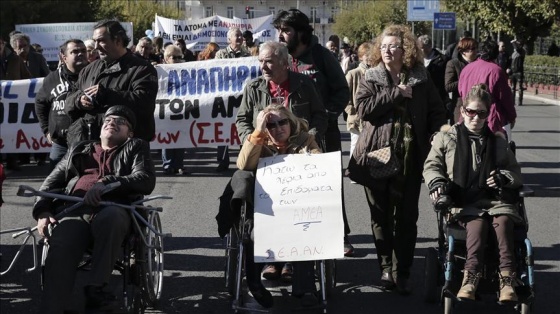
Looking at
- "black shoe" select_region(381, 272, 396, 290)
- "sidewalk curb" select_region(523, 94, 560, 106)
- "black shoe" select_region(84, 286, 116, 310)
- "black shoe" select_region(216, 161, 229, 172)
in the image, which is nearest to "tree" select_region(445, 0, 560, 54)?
"sidewalk curb" select_region(523, 94, 560, 106)

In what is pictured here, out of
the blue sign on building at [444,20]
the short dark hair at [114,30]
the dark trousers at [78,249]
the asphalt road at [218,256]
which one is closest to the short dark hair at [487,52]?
the asphalt road at [218,256]

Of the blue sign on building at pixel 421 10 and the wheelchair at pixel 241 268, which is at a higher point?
the wheelchair at pixel 241 268

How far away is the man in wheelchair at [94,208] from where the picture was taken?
596cm

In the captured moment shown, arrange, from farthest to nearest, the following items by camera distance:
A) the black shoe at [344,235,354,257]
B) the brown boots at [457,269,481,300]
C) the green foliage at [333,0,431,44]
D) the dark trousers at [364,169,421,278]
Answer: the green foliage at [333,0,431,44] → the black shoe at [344,235,354,257] → the dark trousers at [364,169,421,278] → the brown boots at [457,269,481,300]

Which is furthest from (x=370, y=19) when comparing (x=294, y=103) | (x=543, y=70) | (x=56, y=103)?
(x=294, y=103)

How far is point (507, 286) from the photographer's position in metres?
6.21

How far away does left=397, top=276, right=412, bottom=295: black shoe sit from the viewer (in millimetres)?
7199

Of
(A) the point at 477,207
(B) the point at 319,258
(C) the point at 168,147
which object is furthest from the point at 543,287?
(C) the point at 168,147

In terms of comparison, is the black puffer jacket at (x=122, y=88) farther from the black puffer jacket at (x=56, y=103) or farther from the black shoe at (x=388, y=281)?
the black shoe at (x=388, y=281)

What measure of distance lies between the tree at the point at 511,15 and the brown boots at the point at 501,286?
1175 inches

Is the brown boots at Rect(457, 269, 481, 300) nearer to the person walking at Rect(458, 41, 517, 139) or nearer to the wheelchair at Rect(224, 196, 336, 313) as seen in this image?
the wheelchair at Rect(224, 196, 336, 313)

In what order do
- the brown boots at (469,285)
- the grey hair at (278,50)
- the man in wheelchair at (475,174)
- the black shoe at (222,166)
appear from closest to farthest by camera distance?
1. the brown boots at (469,285)
2. the man in wheelchair at (475,174)
3. the grey hair at (278,50)
4. the black shoe at (222,166)

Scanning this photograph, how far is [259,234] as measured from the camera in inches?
252

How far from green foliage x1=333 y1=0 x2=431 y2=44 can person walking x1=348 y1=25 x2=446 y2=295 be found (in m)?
67.1
